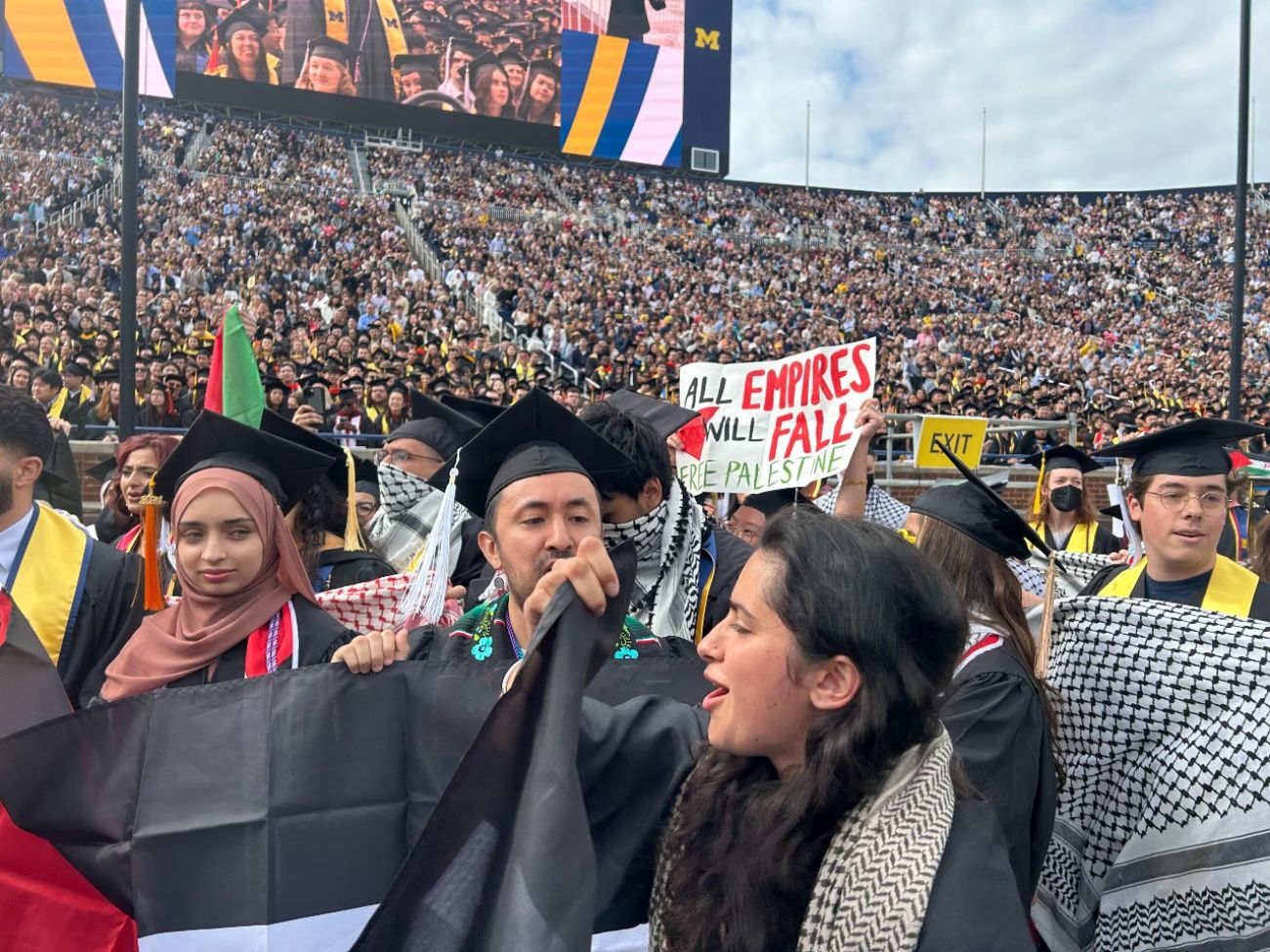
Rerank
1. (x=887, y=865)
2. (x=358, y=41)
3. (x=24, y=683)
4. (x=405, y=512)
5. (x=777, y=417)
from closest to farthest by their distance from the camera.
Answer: (x=887, y=865), (x=24, y=683), (x=405, y=512), (x=777, y=417), (x=358, y=41)

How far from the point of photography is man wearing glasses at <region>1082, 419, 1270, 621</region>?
12.2 ft

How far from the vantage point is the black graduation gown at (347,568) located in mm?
3760

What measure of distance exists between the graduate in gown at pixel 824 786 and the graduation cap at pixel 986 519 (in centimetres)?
104

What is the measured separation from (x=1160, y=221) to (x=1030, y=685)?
4222cm

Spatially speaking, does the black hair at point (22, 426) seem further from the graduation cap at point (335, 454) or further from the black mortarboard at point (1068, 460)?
the black mortarboard at point (1068, 460)

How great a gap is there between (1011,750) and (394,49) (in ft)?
119

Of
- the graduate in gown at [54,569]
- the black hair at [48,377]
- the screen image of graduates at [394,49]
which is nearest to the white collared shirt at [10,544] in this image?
the graduate in gown at [54,569]

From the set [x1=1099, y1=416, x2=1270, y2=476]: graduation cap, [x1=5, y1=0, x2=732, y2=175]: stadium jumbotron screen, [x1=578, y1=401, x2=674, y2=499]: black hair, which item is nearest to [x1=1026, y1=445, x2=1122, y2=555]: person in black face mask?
[x1=1099, y1=416, x2=1270, y2=476]: graduation cap

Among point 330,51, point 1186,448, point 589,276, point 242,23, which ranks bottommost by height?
point 1186,448

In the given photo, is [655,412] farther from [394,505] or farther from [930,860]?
[930,860]

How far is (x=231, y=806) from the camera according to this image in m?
2.02

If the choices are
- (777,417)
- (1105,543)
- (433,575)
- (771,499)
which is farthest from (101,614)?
Result: (1105,543)

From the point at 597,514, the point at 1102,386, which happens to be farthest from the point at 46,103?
the point at 597,514

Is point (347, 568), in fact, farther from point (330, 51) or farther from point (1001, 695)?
point (330, 51)
